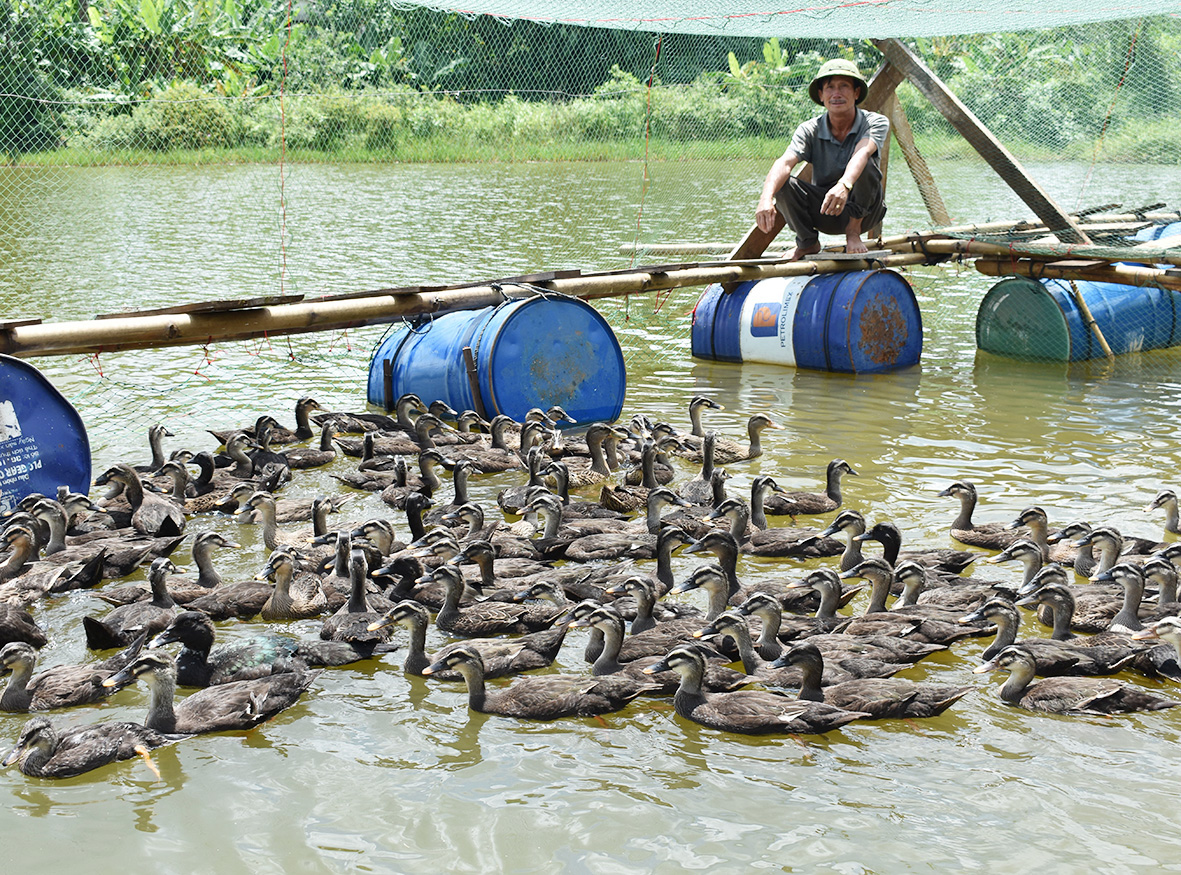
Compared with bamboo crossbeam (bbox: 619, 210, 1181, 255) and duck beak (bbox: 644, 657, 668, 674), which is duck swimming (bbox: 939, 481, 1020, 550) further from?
bamboo crossbeam (bbox: 619, 210, 1181, 255)

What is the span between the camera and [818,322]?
13359mm

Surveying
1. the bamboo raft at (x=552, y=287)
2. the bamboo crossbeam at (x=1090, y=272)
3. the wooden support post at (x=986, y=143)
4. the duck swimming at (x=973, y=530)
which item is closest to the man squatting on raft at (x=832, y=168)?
the bamboo raft at (x=552, y=287)

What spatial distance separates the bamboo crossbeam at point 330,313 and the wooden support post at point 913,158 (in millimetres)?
2391

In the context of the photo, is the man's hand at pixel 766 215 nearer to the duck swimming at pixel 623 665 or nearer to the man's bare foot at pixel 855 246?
the man's bare foot at pixel 855 246

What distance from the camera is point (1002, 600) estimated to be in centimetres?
673

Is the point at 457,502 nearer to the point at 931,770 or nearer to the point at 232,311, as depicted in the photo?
the point at 232,311

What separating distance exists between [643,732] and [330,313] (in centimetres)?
614

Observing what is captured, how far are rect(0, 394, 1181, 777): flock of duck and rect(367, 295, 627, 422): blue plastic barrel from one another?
145 cm

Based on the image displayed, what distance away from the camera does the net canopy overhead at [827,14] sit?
490 inches

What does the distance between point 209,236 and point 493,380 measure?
12398 millimetres

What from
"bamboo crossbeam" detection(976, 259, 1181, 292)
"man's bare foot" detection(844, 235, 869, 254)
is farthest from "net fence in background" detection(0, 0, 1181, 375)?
"man's bare foot" detection(844, 235, 869, 254)

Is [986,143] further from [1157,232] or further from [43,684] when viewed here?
[43,684]

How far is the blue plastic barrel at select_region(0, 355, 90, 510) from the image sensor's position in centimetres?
852

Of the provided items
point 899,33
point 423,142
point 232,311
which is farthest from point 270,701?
point 423,142
